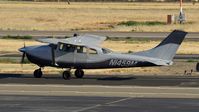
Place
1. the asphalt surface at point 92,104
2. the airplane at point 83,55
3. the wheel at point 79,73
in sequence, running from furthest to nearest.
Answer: the wheel at point 79,73 < the airplane at point 83,55 < the asphalt surface at point 92,104

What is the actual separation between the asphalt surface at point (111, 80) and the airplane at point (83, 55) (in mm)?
643

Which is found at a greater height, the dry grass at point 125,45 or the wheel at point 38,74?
the wheel at point 38,74

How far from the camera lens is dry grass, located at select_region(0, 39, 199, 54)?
48625 mm

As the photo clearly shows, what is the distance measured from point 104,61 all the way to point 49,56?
2.58 m

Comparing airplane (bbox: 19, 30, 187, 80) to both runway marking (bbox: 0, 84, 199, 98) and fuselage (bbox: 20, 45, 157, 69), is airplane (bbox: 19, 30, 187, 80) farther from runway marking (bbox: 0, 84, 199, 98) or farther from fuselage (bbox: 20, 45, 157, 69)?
runway marking (bbox: 0, 84, 199, 98)

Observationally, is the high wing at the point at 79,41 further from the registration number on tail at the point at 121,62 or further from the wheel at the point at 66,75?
the registration number on tail at the point at 121,62

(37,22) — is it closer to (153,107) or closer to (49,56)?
(49,56)

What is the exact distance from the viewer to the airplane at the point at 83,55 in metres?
32.4

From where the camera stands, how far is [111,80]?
32188mm

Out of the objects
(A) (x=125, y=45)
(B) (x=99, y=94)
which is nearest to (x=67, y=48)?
(B) (x=99, y=94)

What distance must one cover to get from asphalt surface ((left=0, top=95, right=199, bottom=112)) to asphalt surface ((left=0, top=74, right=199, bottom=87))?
5634 mm

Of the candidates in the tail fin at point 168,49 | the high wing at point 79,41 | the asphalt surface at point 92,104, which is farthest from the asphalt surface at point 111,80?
the asphalt surface at point 92,104

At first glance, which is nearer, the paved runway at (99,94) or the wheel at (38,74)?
the paved runway at (99,94)

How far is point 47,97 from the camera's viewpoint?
2527 centimetres
